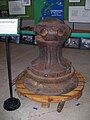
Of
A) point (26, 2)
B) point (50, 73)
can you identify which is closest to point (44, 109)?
point (50, 73)

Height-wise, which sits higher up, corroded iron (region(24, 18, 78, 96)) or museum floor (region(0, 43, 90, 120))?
corroded iron (region(24, 18, 78, 96))

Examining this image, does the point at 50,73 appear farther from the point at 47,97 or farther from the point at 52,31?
the point at 52,31

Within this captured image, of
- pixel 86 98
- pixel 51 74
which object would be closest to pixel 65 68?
pixel 51 74

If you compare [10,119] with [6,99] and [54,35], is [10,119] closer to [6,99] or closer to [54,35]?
[6,99]

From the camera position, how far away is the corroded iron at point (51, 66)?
6.17 ft

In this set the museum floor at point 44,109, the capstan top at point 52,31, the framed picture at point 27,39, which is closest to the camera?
the capstan top at point 52,31

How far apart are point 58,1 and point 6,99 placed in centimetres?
240

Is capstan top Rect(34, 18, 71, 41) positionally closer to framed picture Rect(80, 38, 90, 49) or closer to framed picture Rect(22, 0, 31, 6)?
framed picture Rect(80, 38, 90, 49)

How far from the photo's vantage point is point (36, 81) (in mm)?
2016

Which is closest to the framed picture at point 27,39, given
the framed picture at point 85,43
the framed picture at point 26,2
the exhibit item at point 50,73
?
the framed picture at point 26,2

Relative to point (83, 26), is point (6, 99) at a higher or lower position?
lower

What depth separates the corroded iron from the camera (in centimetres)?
188

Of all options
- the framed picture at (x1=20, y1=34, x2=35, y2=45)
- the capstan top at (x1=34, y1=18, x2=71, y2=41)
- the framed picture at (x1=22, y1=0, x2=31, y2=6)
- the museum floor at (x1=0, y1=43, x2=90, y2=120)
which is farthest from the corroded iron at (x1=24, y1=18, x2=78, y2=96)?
the framed picture at (x1=22, y1=0, x2=31, y2=6)

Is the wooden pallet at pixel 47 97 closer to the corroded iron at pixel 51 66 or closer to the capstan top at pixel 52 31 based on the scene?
the corroded iron at pixel 51 66
